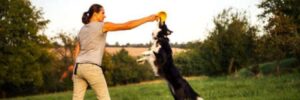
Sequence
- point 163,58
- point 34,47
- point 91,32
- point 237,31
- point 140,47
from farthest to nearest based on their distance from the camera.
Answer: point 140,47
point 34,47
point 237,31
point 91,32
point 163,58

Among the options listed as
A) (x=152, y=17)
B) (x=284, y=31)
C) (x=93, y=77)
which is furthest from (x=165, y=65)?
(x=284, y=31)

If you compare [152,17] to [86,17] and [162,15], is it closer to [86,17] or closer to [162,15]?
[162,15]

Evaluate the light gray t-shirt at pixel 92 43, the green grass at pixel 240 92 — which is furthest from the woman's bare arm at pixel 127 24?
the green grass at pixel 240 92

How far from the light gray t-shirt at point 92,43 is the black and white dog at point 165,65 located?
1.41 m

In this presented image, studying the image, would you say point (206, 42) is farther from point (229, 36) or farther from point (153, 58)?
point (153, 58)

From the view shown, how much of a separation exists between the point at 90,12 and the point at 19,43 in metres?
42.2

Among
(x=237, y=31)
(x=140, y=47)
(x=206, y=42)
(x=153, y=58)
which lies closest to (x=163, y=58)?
(x=153, y=58)

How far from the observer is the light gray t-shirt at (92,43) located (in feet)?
22.0

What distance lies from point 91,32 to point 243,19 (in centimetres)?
3993

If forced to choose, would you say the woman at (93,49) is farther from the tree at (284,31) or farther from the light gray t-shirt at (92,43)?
the tree at (284,31)

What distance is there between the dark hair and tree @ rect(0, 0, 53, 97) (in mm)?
39524

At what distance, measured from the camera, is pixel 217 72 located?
49.8 meters

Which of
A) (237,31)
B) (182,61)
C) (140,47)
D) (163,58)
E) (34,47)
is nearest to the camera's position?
(163,58)

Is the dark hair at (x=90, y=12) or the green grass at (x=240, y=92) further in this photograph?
the green grass at (x=240, y=92)
